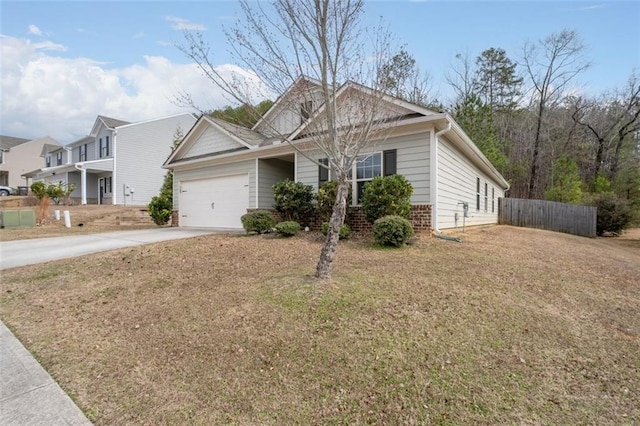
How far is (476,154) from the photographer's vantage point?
A: 38.0 feet

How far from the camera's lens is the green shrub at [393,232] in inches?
261

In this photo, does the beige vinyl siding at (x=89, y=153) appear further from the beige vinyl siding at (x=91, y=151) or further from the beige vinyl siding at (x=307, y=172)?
the beige vinyl siding at (x=307, y=172)

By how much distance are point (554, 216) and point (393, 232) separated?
14.5 m

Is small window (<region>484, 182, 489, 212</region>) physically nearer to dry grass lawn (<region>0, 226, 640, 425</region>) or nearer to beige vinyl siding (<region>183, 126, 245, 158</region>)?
dry grass lawn (<region>0, 226, 640, 425</region>)

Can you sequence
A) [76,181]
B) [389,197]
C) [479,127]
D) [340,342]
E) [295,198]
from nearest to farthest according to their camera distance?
[340,342] → [389,197] → [295,198] → [479,127] → [76,181]

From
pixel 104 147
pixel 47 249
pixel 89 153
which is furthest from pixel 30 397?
pixel 89 153

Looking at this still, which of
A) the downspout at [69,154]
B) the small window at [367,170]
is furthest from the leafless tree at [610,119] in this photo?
the downspout at [69,154]

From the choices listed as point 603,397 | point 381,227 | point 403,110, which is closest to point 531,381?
point 603,397

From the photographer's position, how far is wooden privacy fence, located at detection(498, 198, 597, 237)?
16094 mm

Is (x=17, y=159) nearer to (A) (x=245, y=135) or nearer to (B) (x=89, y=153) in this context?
(B) (x=89, y=153)

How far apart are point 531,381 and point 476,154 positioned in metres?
10.6

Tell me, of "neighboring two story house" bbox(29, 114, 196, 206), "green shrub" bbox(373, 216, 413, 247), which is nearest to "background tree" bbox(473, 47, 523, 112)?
"green shrub" bbox(373, 216, 413, 247)

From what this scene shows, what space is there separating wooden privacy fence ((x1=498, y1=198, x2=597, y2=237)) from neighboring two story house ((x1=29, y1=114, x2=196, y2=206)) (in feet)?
80.2

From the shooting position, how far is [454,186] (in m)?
10.2
